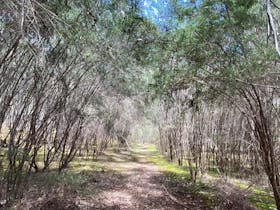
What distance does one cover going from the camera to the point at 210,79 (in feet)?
18.1

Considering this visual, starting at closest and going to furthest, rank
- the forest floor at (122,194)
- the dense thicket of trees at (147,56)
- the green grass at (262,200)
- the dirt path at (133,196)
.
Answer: the dense thicket of trees at (147,56) → the forest floor at (122,194) → the green grass at (262,200) → the dirt path at (133,196)

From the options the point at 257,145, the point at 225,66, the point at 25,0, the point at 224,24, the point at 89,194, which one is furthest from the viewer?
the point at 89,194

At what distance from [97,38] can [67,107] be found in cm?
345

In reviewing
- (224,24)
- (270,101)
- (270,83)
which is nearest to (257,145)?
(270,101)

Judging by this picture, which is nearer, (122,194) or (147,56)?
(147,56)

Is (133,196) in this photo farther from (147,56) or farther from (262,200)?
(147,56)

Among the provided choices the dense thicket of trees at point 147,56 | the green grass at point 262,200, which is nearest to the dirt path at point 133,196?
the green grass at point 262,200

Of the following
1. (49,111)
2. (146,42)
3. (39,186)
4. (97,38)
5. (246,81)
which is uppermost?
(146,42)

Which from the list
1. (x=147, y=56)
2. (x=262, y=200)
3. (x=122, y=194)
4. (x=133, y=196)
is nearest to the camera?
(x=147, y=56)

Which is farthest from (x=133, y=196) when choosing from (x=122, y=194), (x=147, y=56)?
(x=147, y=56)

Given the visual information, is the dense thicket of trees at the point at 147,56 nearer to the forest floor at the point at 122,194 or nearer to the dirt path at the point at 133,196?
the forest floor at the point at 122,194

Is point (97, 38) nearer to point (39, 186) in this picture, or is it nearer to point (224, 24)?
point (224, 24)

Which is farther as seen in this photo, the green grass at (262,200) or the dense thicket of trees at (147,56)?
the green grass at (262,200)

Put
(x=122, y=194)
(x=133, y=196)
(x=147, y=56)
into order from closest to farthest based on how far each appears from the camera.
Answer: (x=147, y=56) < (x=133, y=196) < (x=122, y=194)
